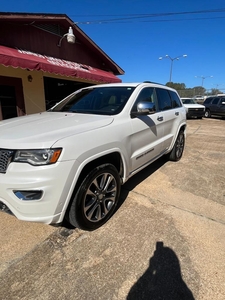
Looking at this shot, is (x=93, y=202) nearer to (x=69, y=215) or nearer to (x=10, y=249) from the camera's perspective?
(x=69, y=215)

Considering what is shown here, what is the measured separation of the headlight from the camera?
1.83 m

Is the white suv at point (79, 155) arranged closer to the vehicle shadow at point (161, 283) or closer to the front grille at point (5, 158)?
the front grille at point (5, 158)

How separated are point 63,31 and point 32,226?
8.79 metres

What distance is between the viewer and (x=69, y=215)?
7.24ft

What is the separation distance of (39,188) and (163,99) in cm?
334

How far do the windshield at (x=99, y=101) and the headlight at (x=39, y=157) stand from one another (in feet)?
4.02

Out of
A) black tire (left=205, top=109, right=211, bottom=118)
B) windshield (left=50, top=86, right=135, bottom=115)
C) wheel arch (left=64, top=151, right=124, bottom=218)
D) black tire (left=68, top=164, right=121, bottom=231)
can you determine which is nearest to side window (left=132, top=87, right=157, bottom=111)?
windshield (left=50, top=86, right=135, bottom=115)

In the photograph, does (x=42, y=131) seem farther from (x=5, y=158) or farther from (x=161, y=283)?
(x=161, y=283)

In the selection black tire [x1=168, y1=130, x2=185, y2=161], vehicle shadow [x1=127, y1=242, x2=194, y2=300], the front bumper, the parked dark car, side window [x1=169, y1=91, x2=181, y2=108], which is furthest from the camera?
the parked dark car

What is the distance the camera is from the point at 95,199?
7.94ft

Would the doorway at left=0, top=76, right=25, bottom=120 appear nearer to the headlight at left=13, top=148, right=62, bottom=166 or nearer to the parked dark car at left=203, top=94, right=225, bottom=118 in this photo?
the headlight at left=13, top=148, right=62, bottom=166

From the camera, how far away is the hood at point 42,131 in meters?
1.86

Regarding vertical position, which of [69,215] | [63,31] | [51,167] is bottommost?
[69,215]

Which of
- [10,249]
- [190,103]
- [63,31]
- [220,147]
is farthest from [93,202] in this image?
[190,103]
